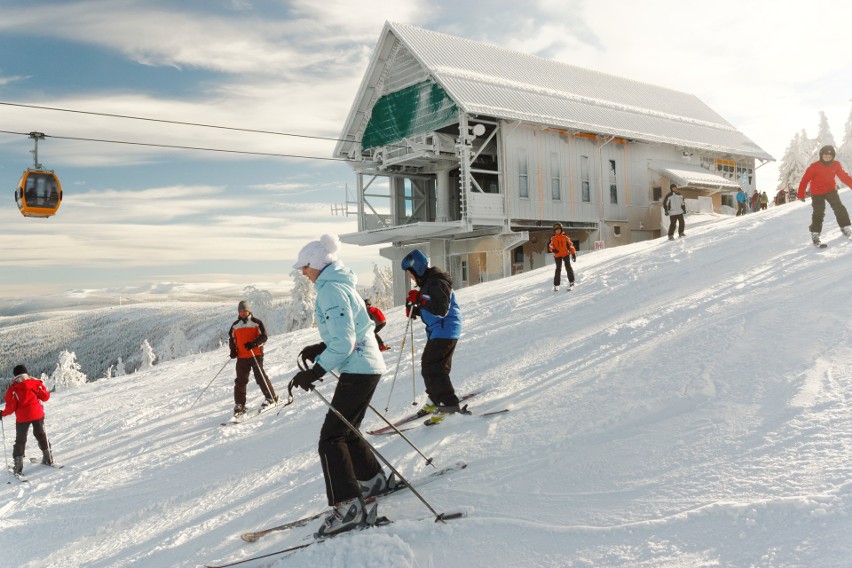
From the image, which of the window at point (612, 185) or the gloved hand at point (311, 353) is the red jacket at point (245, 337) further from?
the window at point (612, 185)

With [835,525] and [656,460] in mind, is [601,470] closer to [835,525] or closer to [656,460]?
[656,460]

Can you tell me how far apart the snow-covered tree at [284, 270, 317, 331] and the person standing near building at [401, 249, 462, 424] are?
41.2 meters

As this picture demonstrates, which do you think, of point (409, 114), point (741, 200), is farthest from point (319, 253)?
point (741, 200)

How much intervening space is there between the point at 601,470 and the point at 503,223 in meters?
20.8

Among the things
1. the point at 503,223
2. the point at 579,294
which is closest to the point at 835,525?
the point at 579,294

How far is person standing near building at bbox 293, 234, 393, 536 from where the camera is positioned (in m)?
4.57

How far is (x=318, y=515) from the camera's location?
5090mm

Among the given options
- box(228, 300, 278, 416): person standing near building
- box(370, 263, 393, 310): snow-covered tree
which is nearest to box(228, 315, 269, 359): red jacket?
box(228, 300, 278, 416): person standing near building

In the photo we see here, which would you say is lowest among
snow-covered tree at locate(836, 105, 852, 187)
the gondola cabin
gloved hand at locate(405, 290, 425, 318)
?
gloved hand at locate(405, 290, 425, 318)

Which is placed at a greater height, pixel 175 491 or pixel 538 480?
pixel 538 480

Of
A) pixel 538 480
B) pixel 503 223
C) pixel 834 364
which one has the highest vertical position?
pixel 503 223

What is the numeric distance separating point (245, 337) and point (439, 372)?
170 inches

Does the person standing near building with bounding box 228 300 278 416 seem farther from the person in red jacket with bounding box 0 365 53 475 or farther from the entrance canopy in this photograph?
the entrance canopy

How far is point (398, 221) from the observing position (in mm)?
29984
